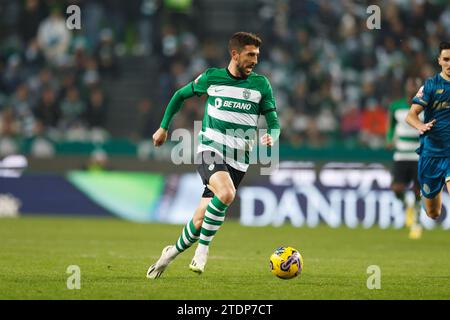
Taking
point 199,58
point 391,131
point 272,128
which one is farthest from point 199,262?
point 199,58

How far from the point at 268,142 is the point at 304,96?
13590 mm

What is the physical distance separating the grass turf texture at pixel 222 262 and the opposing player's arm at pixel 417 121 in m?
1.54

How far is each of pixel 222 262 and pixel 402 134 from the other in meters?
5.90

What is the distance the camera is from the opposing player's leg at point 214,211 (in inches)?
360

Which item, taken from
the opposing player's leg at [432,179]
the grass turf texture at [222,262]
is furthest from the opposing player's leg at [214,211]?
the opposing player's leg at [432,179]

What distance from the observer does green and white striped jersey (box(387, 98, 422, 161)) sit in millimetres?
15891

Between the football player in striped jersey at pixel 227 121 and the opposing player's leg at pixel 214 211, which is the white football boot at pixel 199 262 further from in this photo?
the football player in striped jersey at pixel 227 121

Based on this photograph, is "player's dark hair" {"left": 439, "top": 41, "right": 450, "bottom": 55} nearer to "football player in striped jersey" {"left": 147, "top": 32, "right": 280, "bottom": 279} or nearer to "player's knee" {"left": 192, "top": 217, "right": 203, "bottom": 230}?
"football player in striped jersey" {"left": 147, "top": 32, "right": 280, "bottom": 279}

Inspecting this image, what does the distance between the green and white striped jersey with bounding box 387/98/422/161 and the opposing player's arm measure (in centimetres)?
557

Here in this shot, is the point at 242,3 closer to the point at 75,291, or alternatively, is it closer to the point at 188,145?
the point at 188,145

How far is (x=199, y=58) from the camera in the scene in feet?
77.8

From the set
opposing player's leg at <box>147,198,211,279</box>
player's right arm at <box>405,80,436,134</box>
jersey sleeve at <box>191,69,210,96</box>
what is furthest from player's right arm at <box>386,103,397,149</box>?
opposing player's leg at <box>147,198,211,279</box>

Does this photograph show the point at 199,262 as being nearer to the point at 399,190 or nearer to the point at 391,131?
the point at 391,131

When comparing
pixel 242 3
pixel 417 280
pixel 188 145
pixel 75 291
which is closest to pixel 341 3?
pixel 242 3
